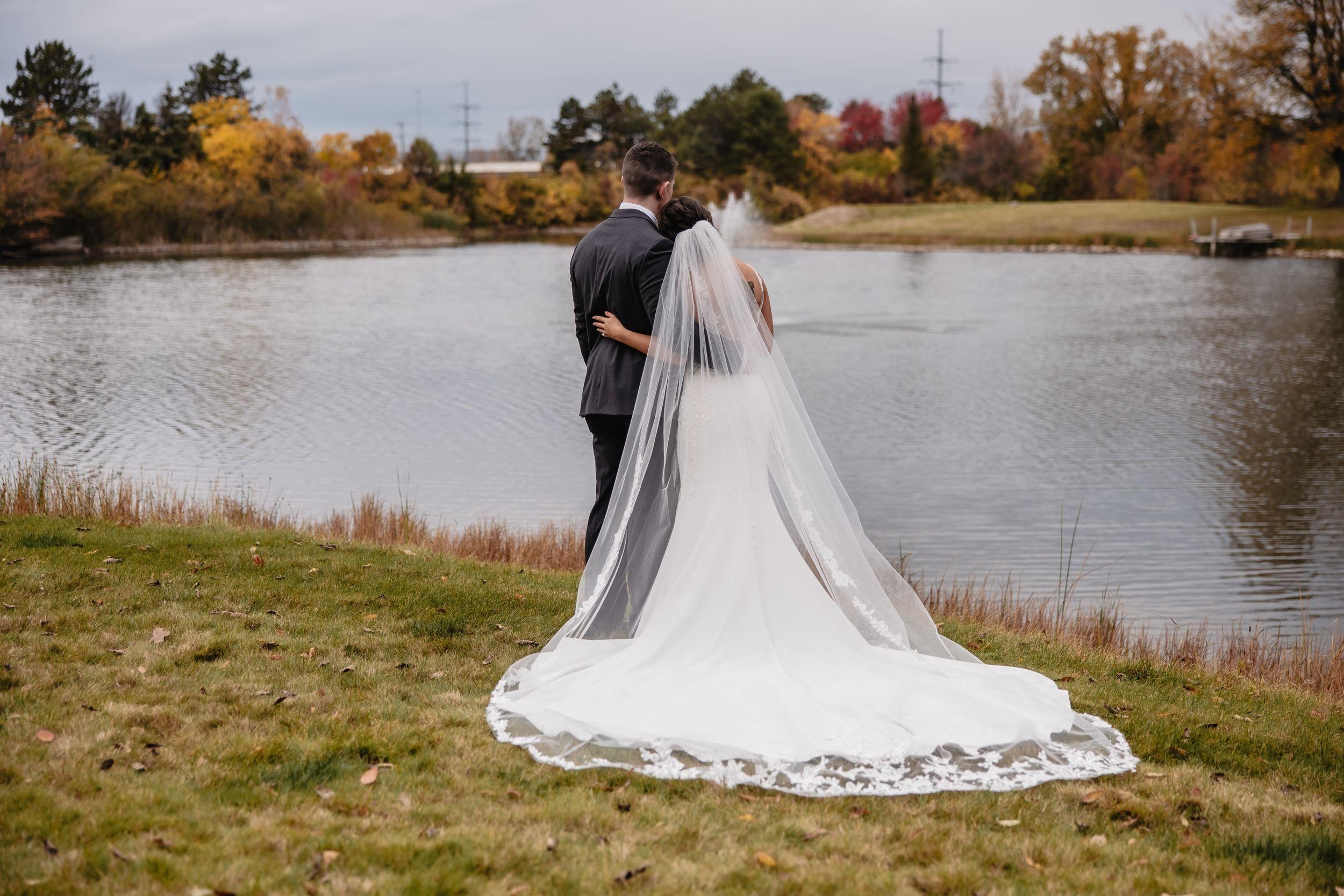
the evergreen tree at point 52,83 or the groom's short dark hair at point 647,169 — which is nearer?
the groom's short dark hair at point 647,169

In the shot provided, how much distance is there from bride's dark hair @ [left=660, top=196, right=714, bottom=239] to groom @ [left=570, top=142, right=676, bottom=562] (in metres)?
0.05

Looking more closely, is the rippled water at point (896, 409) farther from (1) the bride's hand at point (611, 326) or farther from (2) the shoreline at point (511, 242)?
(2) the shoreline at point (511, 242)

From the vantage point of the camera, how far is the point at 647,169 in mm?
4992

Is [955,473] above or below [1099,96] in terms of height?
below

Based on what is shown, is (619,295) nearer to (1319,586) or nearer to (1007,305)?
(1319,586)

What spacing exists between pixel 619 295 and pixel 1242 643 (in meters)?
4.91

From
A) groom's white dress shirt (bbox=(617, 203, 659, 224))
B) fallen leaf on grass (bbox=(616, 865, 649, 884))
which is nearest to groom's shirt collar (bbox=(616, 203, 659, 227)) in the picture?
groom's white dress shirt (bbox=(617, 203, 659, 224))

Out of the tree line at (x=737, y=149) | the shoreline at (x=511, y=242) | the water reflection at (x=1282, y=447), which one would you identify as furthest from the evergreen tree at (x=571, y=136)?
the water reflection at (x=1282, y=447)

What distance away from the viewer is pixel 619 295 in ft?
16.8

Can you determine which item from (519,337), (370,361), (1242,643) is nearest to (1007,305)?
(519,337)

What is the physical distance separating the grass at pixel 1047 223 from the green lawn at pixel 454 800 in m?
51.1

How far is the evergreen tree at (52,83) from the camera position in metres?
70.8

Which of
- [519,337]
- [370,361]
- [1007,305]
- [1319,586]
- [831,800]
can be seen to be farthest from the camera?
[1007,305]

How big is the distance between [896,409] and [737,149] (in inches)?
2455
